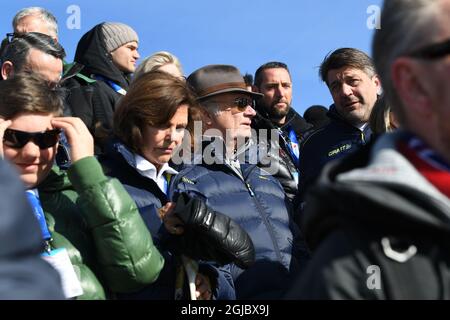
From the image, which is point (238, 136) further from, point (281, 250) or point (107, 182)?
point (107, 182)

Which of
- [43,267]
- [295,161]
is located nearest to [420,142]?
[43,267]

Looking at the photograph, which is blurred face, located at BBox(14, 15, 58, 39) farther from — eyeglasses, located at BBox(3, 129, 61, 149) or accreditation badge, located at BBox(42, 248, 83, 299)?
accreditation badge, located at BBox(42, 248, 83, 299)

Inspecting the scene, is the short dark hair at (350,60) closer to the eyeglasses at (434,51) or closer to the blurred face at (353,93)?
the blurred face at (353,93)

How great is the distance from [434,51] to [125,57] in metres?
5.23

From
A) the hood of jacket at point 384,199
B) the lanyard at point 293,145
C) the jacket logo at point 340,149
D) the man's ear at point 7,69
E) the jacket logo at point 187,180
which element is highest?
the man's ear at point 7,69

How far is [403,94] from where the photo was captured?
2051 millimetres

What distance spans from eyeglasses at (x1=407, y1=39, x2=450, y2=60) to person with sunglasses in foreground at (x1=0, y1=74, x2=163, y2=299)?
2.01m

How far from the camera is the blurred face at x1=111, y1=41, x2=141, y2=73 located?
22.8 ft

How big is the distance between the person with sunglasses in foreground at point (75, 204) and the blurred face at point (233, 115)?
1564mm

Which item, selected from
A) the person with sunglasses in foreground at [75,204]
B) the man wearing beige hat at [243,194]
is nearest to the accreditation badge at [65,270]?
the person with sunglasses in foreground at [75,204]

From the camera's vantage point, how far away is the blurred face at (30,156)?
147 inches

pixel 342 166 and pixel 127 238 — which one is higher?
pixel 342 166

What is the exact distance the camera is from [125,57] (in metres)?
6.96
